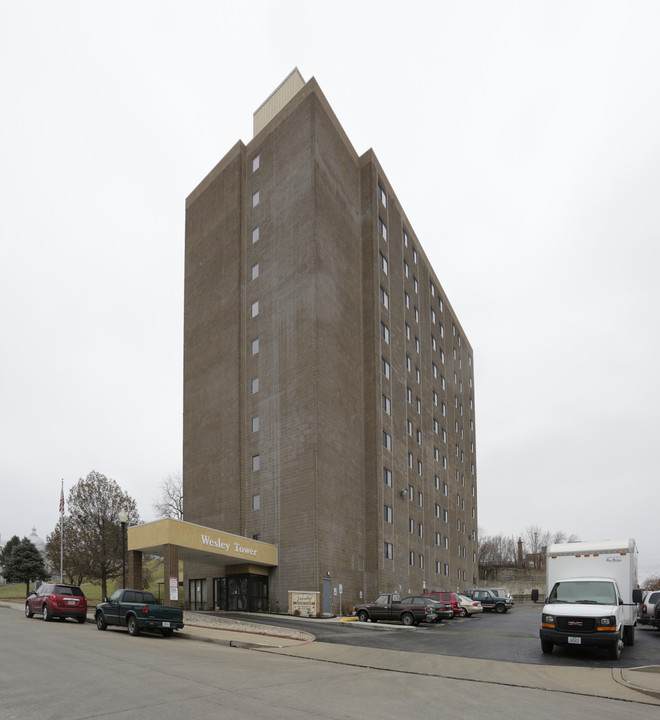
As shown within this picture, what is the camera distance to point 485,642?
23953 mm

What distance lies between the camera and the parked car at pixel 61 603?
27984 millimetres

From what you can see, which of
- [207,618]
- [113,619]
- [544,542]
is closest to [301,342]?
[207,618]

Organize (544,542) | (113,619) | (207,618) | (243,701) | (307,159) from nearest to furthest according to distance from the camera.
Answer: (243,701) < (113,619) < (207,618) < (307,159) < (544,542)

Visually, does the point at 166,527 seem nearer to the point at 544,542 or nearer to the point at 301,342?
the point at 301,342

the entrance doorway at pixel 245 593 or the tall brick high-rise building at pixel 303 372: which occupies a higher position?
the tall brick high-rise building at pixel 303 372

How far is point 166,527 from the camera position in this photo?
33875mm

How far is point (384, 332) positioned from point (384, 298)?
3.00 meters

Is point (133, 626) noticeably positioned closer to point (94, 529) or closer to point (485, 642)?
point (485, 642)

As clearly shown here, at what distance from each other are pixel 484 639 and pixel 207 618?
11497 millimetres

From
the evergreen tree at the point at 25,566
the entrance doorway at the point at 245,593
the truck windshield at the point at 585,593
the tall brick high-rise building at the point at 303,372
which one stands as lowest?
the evergreen tree at the point at 25,566

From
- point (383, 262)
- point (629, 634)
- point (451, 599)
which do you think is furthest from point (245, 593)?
point (383, 262)

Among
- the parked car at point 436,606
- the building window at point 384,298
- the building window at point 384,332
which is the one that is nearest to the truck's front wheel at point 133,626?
the parked car at point 436,606

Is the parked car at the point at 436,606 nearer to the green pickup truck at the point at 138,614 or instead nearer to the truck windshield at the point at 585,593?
the truck windshield at the point at 585,593

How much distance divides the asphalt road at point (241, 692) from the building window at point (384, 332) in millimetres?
37395
